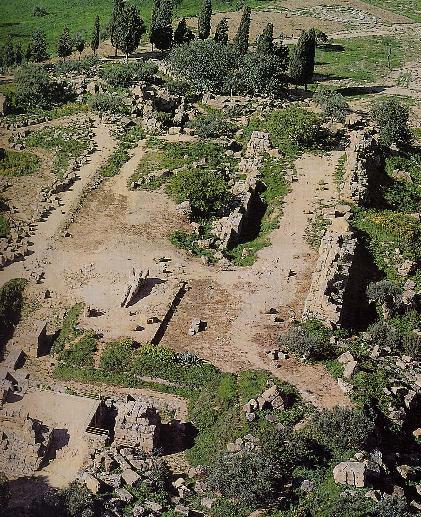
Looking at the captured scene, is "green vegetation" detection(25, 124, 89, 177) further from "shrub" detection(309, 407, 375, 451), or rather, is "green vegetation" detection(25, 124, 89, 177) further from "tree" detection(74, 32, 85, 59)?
"shrub" detection(309, 407, 375, 451)

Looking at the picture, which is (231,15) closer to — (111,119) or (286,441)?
(111,119)

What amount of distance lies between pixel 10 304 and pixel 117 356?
225 inches

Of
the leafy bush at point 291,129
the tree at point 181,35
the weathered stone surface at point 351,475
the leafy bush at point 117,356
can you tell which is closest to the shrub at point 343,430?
the weathered stone surface at point 351,475

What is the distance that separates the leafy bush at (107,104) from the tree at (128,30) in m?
14.7

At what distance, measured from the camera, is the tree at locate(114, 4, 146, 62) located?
6712cm

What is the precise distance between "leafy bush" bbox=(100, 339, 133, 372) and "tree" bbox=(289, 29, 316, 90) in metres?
38.8

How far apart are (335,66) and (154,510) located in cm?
5773

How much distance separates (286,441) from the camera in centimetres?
2559

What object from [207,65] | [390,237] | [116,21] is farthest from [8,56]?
[390,237]

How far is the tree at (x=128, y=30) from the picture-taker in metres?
67.1

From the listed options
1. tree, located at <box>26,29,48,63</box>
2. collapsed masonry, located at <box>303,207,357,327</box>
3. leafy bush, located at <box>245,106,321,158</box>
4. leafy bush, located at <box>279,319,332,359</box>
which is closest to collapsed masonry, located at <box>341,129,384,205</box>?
leafy bush, located at <box>245,106,321,158</box>

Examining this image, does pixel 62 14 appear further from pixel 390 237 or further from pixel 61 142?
pixel 390 237

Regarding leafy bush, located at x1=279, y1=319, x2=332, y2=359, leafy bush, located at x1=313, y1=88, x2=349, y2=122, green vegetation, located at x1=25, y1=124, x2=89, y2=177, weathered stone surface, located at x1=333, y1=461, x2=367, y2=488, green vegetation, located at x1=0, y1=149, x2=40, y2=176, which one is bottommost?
weathered stone surface, located at x1=333, y1=461, x2=367, y2=488

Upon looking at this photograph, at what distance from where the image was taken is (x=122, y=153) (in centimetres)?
4728
